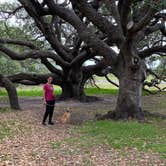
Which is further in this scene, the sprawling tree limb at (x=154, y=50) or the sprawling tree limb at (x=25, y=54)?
the sprawling tree limb at (x=25, y=54)

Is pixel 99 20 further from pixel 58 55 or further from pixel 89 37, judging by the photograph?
pixel 58 55

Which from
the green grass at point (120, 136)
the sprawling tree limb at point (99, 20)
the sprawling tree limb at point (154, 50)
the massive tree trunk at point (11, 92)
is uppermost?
the sprawling tree limb at point (99, 20)

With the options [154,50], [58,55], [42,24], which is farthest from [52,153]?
[58,55]

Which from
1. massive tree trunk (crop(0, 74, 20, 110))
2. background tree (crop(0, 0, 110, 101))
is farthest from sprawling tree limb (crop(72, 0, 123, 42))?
background tree (crop(0, 0, 110, 101))

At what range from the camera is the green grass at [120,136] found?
9.78 metres

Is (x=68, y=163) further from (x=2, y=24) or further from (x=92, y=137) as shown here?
(x=2, y=24)

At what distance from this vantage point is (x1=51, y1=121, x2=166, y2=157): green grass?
9.78m

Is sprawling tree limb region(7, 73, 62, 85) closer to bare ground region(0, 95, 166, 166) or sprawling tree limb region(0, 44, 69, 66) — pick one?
sprawling tree limb region(0, 44, 69, 66)

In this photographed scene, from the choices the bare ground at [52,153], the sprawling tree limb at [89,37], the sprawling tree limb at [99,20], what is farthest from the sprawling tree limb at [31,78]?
the bare ground at [52,153]

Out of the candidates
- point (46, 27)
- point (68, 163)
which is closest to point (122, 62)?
point (46, 27)

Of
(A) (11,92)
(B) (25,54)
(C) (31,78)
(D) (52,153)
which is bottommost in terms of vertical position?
(D) (52,153)

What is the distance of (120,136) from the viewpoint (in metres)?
11.2

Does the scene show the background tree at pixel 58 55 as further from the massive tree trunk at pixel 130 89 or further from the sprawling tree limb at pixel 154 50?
the massive tree trunk at pixel 130 89

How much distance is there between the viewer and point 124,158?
335 inches
